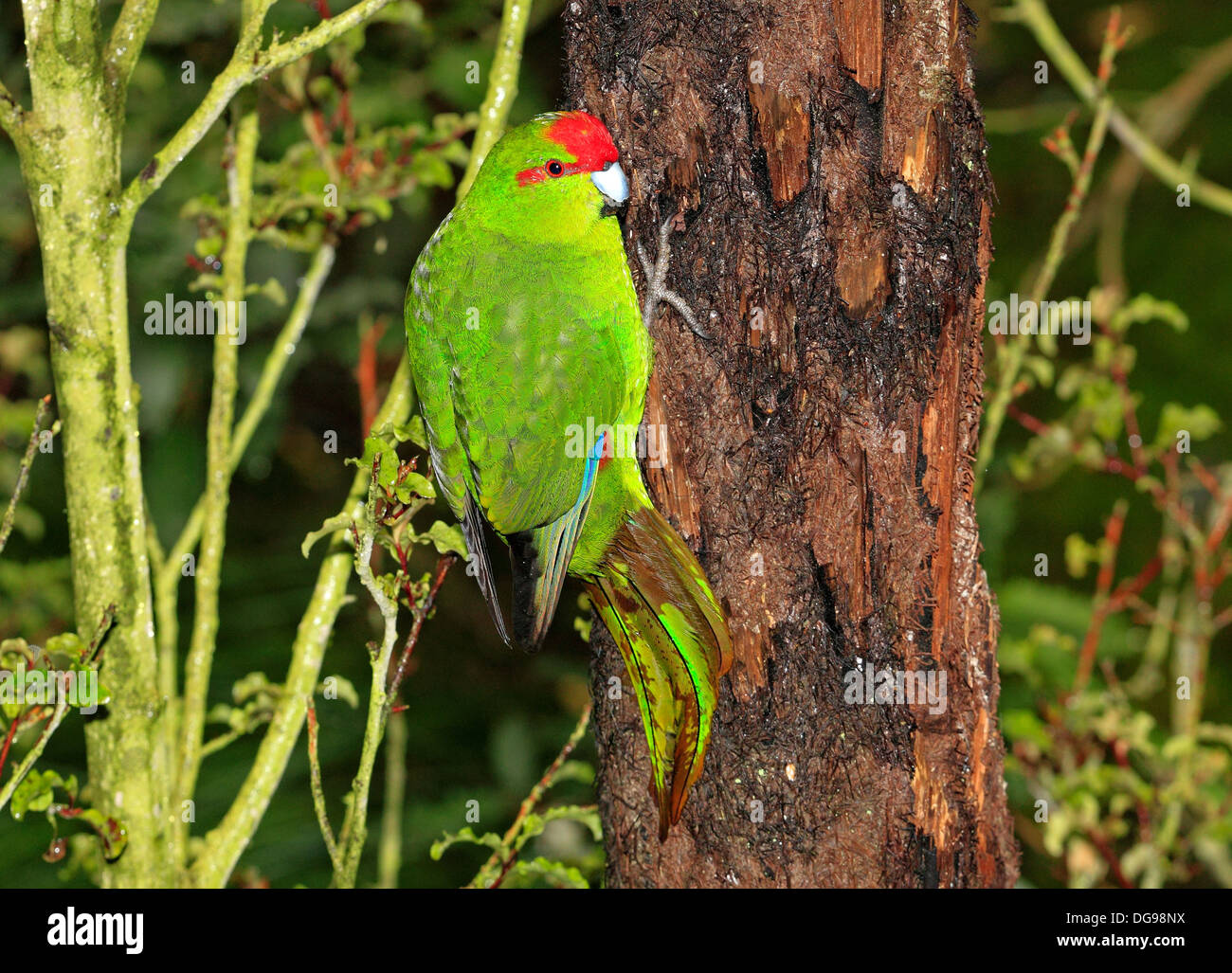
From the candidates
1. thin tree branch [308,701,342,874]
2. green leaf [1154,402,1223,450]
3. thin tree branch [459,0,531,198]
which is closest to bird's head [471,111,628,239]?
thin tree branch [459,0,531,198]

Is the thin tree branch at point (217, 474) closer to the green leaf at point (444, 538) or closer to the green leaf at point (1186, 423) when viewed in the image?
the green leaf at point (444, 538)

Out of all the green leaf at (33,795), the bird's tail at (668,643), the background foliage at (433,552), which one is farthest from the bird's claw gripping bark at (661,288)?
the green leaf at (33,795)

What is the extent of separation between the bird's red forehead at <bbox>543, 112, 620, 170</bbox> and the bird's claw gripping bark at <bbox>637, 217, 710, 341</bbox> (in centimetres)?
11

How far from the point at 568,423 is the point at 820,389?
12.8 inches

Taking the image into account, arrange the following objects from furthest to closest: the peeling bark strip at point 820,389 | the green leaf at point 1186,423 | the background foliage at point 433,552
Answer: the background foliage at point 433,552 < the green leaf at point 1186,423 < the peeling bark strip at point 820,389

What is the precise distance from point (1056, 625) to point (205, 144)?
2307 millimetres

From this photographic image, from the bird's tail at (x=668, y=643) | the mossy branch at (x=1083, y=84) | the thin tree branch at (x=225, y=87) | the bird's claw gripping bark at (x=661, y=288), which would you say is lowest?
the bird's tail at (x=668, y=643)

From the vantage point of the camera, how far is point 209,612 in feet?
5.46

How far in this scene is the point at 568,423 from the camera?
1324 mm

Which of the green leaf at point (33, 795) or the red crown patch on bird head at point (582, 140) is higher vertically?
the red crown patch on bird head at point (582, 140)

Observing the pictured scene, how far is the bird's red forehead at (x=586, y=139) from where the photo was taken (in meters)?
1.25

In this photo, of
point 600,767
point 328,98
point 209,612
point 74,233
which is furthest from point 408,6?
point 600,767

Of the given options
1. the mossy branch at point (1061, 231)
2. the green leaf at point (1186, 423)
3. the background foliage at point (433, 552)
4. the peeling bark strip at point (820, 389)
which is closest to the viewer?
the peeling bark strip at point (820, 389)
